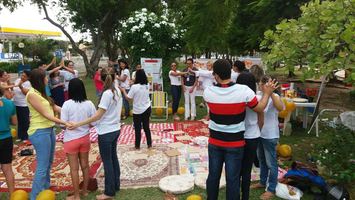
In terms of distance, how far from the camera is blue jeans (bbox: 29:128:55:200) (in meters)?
4.15

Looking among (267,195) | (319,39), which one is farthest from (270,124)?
(319,39)

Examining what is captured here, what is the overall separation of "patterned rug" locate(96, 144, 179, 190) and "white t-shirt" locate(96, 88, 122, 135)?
4.10 feet

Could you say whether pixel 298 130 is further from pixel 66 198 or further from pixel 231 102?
pixel 66 198

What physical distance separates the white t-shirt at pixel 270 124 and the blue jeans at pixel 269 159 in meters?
0.07

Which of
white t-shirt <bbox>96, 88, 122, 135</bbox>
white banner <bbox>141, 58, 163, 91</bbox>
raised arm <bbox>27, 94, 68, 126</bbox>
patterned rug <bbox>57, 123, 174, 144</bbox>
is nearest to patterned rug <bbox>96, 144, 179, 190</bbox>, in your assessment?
patterned rug <bbox>57, 123, 174, 144</bbox>

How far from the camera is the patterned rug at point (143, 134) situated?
7789mm

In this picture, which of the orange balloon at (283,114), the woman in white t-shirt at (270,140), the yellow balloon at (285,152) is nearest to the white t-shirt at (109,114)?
the woman in white t-shirt at (270,140)

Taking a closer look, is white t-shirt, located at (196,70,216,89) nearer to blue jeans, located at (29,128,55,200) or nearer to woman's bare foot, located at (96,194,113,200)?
woman's bare foot, located at (96,194,113,200)

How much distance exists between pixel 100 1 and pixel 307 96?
55.4 feet

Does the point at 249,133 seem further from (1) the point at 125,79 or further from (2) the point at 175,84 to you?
(1) the point at 125,79

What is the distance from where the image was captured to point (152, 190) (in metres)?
5.01

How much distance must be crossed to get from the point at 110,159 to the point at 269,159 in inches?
89.7

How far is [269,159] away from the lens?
4527 mm

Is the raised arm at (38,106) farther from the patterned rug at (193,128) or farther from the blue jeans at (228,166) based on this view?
the patterned rug at (193,128)
